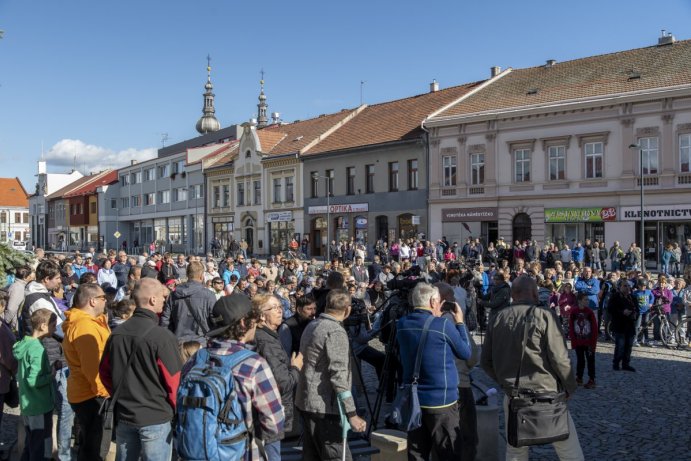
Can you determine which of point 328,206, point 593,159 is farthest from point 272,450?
point 328,206

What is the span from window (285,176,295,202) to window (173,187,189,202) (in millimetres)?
14994

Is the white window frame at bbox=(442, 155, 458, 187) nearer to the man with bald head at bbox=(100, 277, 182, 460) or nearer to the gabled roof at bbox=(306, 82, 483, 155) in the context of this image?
the gabled roof at bbox=(306, 82, 483, 155)

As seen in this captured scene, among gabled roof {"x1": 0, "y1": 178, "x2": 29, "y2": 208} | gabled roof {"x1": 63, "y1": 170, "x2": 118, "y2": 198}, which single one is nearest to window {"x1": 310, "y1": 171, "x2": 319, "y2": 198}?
gabled roof {"x1": 63, "y1": 170, "x2": 118, "y2": 198}

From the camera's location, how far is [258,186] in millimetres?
48844

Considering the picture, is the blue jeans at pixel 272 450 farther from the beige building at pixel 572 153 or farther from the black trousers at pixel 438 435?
the beige building at pixel 572 153

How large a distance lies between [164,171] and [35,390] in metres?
58.5

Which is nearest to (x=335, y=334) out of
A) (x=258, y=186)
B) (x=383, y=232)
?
(x=383, y=232)

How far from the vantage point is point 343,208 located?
4200 centimetres

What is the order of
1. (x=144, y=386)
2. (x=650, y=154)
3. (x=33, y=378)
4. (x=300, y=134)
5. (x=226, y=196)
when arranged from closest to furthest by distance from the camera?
(x=144, y=386) → (x=33, y=378) → (x=650, y=154) → (x=300, y=134) → (x=226, y=196)

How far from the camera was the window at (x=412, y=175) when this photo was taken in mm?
37938

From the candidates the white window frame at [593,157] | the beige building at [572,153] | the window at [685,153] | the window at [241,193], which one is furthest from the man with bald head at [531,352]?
the window at [241,193]

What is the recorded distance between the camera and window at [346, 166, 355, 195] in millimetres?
41875

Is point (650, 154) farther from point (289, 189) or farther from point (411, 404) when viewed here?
point (411, 404)

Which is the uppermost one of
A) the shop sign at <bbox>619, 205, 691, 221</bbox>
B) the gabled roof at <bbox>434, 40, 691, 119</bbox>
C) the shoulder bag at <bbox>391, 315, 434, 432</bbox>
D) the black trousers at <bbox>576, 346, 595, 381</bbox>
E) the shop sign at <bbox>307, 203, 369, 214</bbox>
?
the gabled roof at <bbox>434, 40, 691, 119</bbox>
